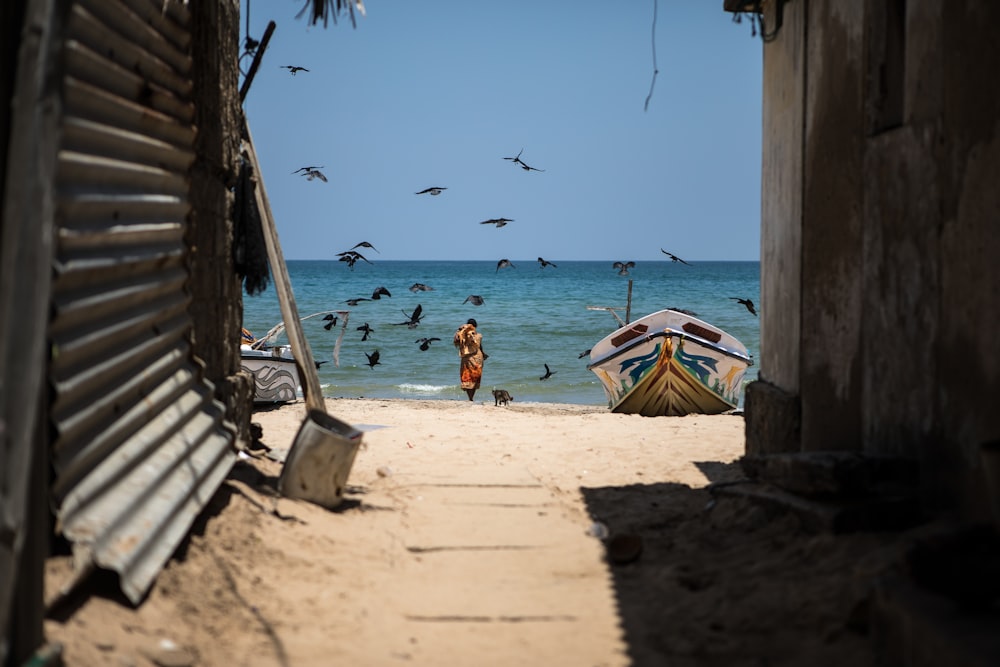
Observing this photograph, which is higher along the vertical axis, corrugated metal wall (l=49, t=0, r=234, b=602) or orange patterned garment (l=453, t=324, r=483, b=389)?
corrugated metal wall (l=49, t=0, r=234, b=602)

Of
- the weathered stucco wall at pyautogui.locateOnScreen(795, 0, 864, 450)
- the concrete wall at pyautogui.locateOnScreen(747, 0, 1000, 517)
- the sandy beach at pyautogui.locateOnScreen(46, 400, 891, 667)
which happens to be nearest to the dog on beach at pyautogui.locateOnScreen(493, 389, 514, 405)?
the sandy beach at pyautogui.locateOnScreen(46, 400, 891, 667)

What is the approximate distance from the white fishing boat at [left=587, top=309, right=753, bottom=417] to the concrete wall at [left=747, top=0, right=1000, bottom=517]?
745 cm

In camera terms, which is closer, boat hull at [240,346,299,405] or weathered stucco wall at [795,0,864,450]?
weathered stucco wall at [795,0,864,450]

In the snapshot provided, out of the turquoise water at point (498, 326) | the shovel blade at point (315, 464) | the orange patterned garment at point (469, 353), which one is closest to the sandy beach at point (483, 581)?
the shovel blade at point (315, 464)

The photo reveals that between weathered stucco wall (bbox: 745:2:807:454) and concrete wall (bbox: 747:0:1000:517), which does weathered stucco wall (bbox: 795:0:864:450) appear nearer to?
concrete wall (bbox: 747:0:1000:517)

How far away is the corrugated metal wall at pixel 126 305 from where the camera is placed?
349 cm

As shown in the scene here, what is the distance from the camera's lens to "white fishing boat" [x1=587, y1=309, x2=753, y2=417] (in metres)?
15.2

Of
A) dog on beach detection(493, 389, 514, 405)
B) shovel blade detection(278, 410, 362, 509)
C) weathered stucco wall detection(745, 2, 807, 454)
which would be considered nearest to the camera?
shovel blade detection(278, 410, 362, 509)

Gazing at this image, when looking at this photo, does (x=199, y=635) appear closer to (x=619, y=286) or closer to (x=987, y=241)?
(x=987, y=241)

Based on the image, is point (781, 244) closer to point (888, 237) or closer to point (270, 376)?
point (888, 237)

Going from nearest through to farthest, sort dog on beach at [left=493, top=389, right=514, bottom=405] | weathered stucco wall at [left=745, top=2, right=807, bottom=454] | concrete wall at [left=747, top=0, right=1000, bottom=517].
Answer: concrete wall at [left=747, top=0, right=1000, bottom=517], weathered stucco wall at [left=745, top=2, right=807, bottom=454], dog on beach at [left=493, top=389, right=514, bottom=405]

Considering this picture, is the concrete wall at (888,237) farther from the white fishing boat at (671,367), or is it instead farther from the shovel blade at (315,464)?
the white fishing boat at (671,367)

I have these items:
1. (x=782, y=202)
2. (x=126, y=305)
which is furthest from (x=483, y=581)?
(x=782, y=202)

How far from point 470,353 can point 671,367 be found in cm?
361
